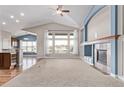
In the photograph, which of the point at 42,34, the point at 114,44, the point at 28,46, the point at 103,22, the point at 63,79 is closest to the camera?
the point at 63,79

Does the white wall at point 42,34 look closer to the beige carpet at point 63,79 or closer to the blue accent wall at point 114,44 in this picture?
the blue accent wall at point 114,44

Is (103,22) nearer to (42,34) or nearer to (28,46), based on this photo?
(42,34)

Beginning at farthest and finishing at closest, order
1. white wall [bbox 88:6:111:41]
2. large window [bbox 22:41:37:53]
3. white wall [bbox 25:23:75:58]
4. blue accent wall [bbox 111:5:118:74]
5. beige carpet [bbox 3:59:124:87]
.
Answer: large window [bbox 22:41:37:53]
white wall [bbox 25:23:75:58]
white wall [bbox 88:6:111:41]
blue accent wall [bbox 111:5:118:74]
beige carpet [bbox 3:59:124:87]

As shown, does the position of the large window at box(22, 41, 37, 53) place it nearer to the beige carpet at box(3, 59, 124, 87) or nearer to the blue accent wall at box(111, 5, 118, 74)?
the beige carpet at box(3, 59, 124, 87)

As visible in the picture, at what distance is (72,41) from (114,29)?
10838 millimetres

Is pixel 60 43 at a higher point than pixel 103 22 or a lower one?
lower

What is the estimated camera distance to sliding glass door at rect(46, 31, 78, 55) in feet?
55.2

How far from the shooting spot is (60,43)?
55.7 ft

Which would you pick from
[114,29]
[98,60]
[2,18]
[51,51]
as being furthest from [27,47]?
[114,29]

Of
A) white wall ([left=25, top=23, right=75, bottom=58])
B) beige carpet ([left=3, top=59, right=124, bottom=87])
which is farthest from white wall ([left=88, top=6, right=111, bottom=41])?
white wall ([left=25, top=23, right=75, bottom=58])

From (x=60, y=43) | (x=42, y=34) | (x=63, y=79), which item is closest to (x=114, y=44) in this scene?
(x=63, y=79)

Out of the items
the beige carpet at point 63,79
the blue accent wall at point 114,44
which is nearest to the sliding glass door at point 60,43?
the blue accent wall at point 114,44

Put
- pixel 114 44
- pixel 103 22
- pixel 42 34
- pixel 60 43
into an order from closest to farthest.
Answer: pixel 114 44 → pixel 103 22 → pixel 42 34 → pixel 60 43

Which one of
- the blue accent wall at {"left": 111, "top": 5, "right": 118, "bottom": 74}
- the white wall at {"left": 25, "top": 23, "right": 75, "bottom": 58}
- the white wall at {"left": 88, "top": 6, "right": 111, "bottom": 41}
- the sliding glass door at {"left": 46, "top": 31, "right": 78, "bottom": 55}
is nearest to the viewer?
the blue accent wall at {"left": 111, "top": 5, "right": 118, "bottom": 74}
